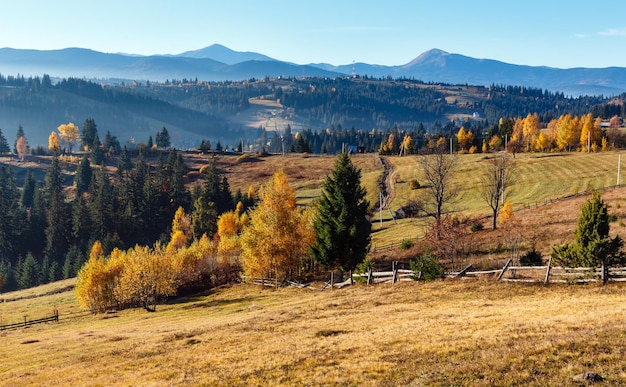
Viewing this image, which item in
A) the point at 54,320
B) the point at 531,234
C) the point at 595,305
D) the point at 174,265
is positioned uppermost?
the point at 595,305

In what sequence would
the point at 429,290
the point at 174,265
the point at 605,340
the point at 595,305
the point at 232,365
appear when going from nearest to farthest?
the point at 605,340 → the point at 232,365 → the point at 595,305 → the point at 429,290 → the point at 174,265

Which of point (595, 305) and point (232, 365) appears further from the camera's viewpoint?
point (595, 305)

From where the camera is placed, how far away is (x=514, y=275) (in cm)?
3644

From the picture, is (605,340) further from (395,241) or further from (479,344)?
(395,241)

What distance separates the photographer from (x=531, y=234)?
5612cm

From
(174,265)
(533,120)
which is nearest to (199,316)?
(174,265)

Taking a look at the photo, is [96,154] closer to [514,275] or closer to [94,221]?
[94,221]

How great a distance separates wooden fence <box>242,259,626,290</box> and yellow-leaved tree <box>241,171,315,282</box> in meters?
2.66

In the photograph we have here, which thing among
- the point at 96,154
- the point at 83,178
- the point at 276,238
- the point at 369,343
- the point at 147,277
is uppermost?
the point at 369,343

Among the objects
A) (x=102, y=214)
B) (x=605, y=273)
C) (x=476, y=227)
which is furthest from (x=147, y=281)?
(x=102, y=214)

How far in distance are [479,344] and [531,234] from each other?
40.7 m

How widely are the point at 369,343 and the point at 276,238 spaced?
31.6 m

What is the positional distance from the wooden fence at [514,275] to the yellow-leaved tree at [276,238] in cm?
266

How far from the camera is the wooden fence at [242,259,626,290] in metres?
31.7
